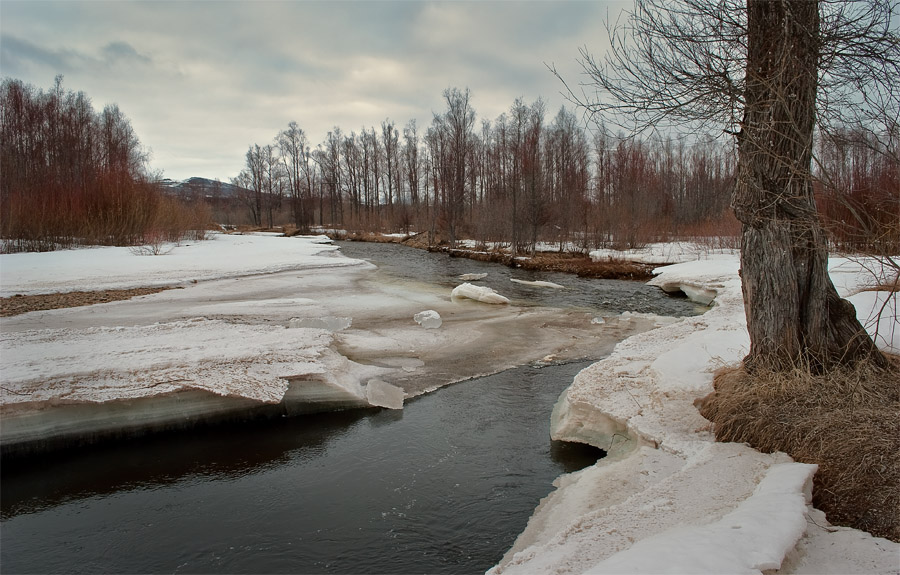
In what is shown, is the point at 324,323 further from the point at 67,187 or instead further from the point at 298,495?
the point at 67,187

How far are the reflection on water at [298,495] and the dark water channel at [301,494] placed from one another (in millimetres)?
14

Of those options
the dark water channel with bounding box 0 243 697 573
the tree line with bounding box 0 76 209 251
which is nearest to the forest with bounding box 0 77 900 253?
the tree line with bounding box 0 76 209 251

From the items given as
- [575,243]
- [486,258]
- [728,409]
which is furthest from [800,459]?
[575,243]

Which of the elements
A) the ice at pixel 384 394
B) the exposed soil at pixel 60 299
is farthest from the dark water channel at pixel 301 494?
the exposed soil at pixel 60 299

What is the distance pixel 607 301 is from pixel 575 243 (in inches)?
562

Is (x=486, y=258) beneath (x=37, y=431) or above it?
above

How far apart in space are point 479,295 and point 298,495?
9570mm

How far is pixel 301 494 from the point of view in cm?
483

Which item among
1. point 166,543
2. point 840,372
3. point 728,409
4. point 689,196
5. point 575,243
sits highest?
point 689,196

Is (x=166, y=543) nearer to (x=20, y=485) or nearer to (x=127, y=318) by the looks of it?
(x=20, y=485)

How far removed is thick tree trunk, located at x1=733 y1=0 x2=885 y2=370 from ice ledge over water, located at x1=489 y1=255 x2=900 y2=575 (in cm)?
112

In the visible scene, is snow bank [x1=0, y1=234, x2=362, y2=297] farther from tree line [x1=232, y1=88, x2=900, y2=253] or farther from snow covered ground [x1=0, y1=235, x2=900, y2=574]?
tree line [x1=232, y1=88, x2=900, y2=253]

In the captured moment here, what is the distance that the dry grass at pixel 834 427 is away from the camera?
3342 millimetres

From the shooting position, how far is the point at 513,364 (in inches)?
339
